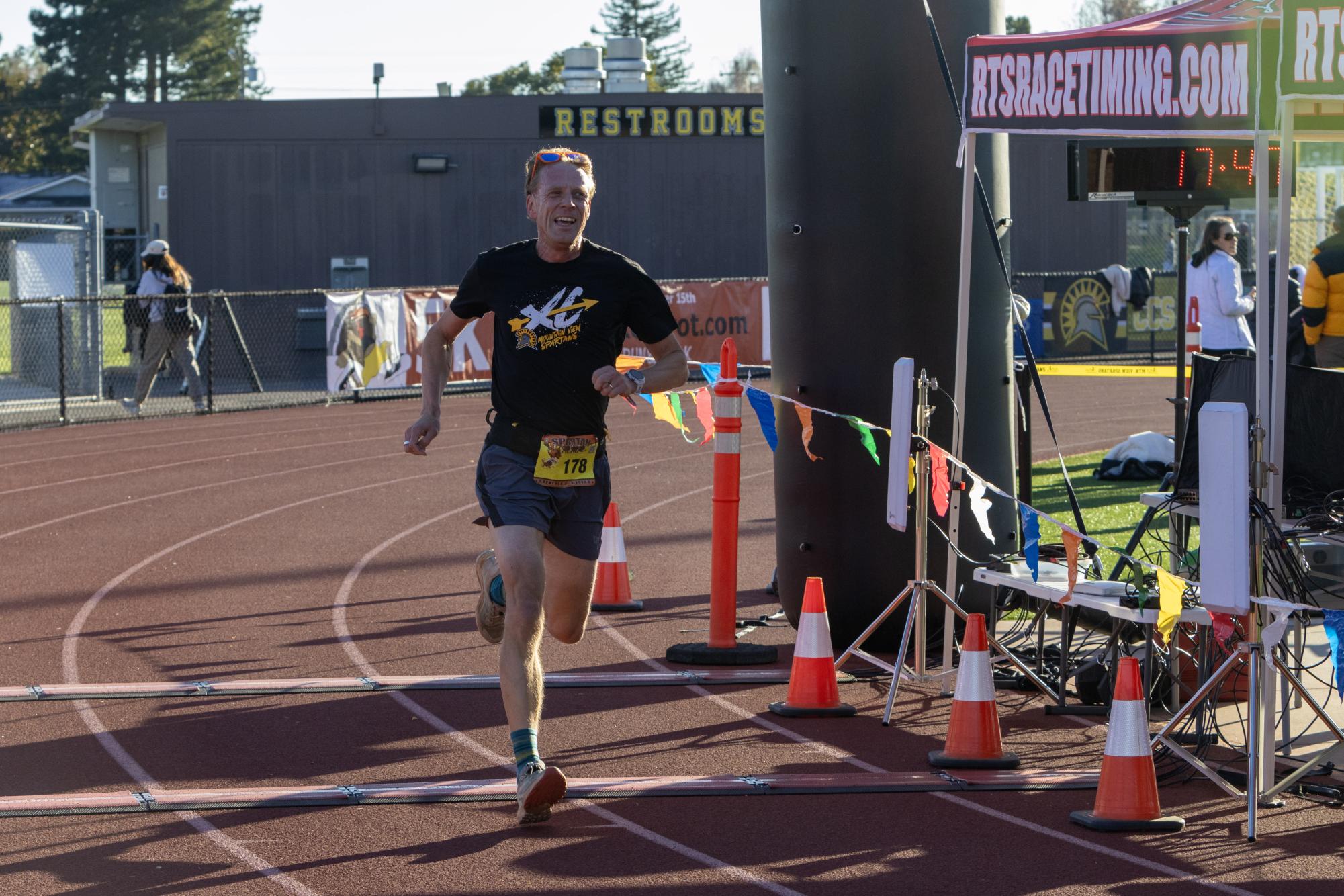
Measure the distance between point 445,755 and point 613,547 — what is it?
3.47 meters

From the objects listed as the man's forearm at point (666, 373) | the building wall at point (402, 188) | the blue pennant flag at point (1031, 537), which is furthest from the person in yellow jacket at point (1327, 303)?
the building wall at point (402, 188)

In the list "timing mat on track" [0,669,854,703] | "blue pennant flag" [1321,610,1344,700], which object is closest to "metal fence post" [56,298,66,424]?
"timing mat on track" [0,669,854,703]

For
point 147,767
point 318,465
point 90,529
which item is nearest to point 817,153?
point 147,767

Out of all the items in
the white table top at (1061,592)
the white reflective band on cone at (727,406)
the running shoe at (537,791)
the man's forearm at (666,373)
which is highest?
the man's forearm at (666,373)

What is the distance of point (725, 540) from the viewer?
26.9 ft

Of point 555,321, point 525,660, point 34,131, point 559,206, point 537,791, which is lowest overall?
point 537,791

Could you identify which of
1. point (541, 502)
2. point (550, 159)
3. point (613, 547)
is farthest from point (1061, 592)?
point (613, 547)

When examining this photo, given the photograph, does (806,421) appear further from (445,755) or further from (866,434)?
(445,755)

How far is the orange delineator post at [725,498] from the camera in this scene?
7.99m

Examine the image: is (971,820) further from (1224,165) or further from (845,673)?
(1224,165)

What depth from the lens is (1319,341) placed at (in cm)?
1079

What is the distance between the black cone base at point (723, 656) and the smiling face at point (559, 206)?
2766 mm

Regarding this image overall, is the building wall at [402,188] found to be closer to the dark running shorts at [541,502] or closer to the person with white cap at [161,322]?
the person with white cap at [161,322]

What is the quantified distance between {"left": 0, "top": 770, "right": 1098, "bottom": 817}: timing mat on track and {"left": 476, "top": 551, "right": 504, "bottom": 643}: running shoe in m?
0.65
